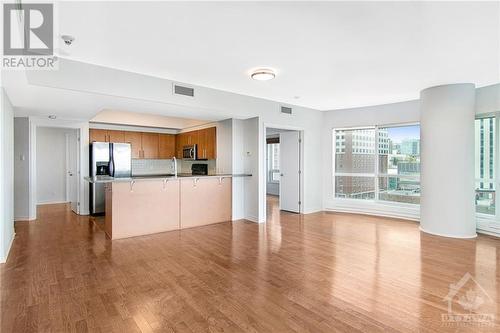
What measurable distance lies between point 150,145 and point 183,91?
154 inches

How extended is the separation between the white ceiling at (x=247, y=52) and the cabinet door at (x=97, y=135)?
162cm

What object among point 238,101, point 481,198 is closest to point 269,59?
point 238,101

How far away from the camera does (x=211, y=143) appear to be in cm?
671

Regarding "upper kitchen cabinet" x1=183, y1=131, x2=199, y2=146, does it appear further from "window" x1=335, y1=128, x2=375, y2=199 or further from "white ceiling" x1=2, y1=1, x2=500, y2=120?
"window" x1=335, y1=128, x2=375, y2=199

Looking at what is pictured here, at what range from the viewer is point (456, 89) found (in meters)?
4.68

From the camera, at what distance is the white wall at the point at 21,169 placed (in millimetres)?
5914

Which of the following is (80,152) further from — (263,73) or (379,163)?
(379,163)

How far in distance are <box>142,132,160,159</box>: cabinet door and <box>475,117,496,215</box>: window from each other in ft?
25.2

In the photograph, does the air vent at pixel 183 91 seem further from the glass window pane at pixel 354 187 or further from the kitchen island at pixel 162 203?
the glass window pane at pixel 354 187

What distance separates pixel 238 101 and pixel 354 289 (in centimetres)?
387

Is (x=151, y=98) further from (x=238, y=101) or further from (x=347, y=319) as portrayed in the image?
(x=347, y=319)

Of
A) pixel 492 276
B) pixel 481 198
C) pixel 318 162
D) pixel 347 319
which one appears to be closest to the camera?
pixel 347 319

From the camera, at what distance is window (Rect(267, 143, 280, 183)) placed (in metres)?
10.4

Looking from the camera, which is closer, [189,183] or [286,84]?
[286,84]
